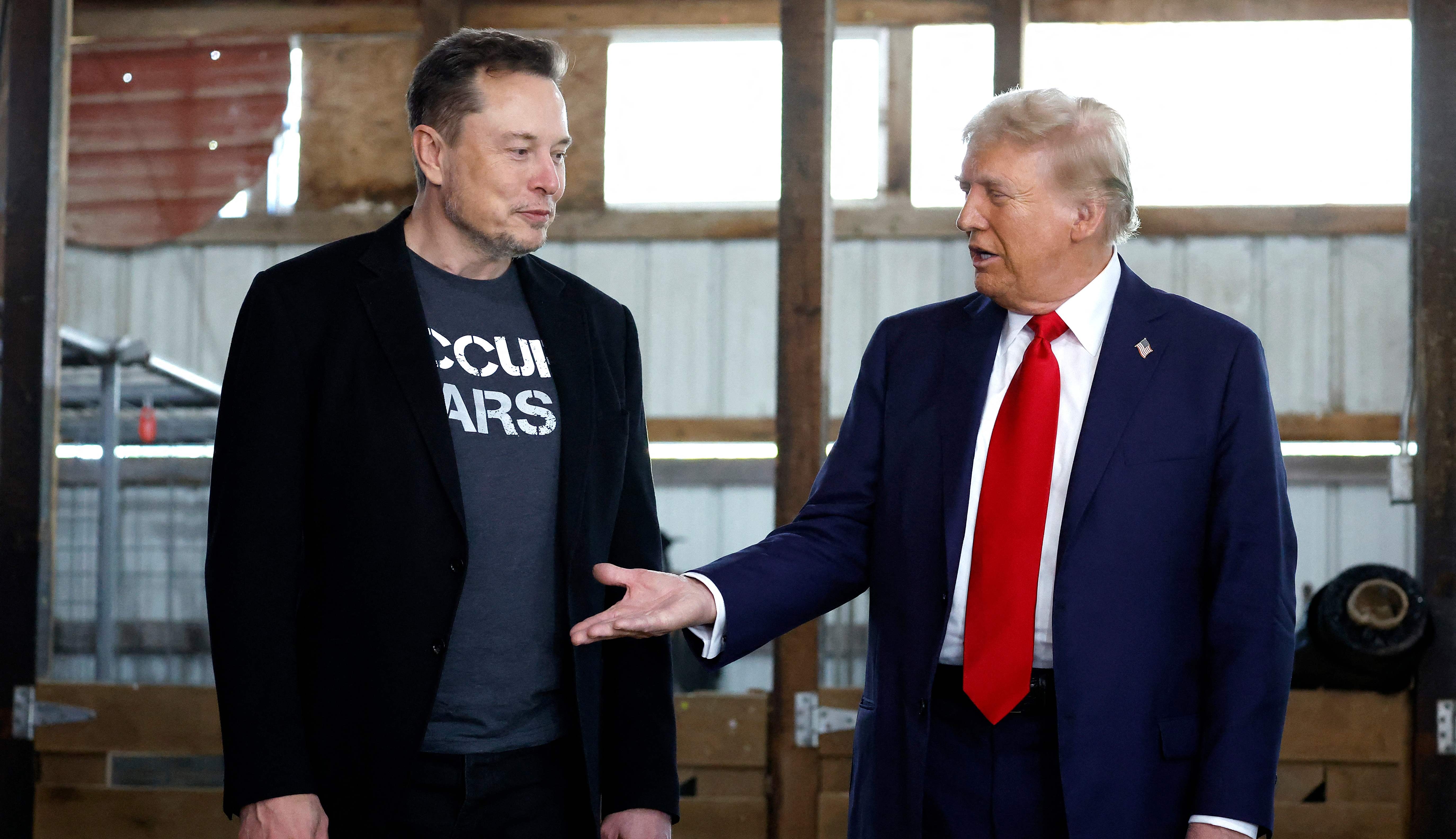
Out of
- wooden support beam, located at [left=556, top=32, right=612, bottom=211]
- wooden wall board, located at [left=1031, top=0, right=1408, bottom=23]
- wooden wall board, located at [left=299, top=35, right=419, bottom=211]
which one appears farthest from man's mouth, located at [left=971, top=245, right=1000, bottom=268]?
wooden wall board, located at [left=299, top=35, right=419, bottom=211]

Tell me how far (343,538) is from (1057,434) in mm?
930

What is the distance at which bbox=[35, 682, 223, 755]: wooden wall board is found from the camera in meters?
4.09

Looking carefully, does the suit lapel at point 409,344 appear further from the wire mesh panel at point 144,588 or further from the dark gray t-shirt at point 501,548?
the wire mesh panel at point 144,588

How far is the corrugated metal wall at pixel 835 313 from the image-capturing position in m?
7.44

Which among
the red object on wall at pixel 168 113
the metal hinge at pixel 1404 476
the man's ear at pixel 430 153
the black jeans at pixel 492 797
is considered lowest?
the black jeans at pixel 492 797

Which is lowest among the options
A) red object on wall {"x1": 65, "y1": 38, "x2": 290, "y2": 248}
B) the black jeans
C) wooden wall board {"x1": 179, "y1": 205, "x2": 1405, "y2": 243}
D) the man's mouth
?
the black jeans

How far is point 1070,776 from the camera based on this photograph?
1636 mm

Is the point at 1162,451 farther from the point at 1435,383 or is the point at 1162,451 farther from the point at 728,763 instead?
the point at 728,763

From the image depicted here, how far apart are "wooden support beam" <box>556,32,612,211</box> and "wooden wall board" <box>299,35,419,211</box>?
896 mm

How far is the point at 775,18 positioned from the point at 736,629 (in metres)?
5.30

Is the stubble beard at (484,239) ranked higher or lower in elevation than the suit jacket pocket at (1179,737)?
higher

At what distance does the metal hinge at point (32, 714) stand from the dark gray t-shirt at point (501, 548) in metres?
2.79

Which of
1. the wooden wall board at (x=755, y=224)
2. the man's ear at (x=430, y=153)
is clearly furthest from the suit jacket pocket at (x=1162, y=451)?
the wooden wall board at (x=755, y=224)

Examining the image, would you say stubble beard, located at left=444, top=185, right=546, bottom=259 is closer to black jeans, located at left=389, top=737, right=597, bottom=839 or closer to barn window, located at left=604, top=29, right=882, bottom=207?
black jeans, located at left=389, top=737, right=597, bottom=839
